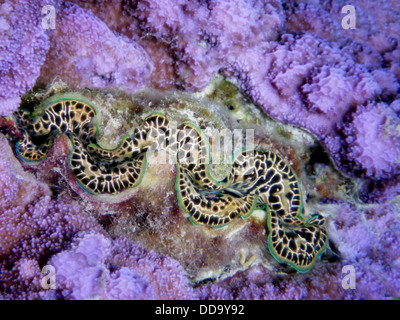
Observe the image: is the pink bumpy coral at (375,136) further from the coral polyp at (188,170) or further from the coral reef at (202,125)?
the coral polyp at (188,170)

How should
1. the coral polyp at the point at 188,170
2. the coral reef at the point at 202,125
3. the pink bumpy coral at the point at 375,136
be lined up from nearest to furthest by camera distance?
the coral reef at the point at 202,125 < the coral polyp at the point at 188,170 < the pink bumpy coral at the point at 375,136

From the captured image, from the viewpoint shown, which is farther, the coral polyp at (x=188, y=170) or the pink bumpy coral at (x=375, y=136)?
the pink bumpy coral at (x=375, y=136)

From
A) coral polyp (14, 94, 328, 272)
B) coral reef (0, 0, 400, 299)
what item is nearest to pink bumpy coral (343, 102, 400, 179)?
coral reef (0, 0, 400, 299)

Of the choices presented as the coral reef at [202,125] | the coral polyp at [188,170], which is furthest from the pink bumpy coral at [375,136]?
the coral polyp at [188,170]

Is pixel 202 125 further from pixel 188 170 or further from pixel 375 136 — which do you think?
pixel 375 136
